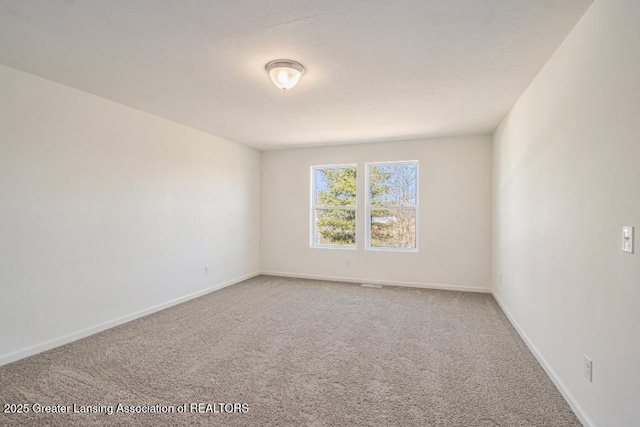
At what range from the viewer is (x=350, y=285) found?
5.16 m

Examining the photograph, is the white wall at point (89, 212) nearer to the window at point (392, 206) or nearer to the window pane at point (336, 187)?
the window pane at point (336, 187)

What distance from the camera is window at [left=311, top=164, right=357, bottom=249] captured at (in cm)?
554

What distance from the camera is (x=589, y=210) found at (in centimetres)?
176

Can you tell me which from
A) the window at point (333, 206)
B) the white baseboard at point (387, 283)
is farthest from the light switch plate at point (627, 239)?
the window at point (333, 206)

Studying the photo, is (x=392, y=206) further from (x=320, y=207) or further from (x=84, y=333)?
(x=84, y=333)

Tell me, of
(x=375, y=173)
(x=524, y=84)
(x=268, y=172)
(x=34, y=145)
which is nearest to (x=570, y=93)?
(x=524, y=84)

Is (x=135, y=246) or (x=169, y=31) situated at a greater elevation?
(x=169, y=31)

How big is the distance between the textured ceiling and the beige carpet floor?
2332mm

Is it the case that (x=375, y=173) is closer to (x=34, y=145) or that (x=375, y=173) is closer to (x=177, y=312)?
(x=177, y=312)

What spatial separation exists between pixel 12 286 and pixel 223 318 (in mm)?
1819

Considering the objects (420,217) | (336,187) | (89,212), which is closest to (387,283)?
(420,217)

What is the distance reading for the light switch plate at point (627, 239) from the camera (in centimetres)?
139

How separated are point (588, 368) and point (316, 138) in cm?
405

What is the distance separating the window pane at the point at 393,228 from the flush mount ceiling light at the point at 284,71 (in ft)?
10.7
